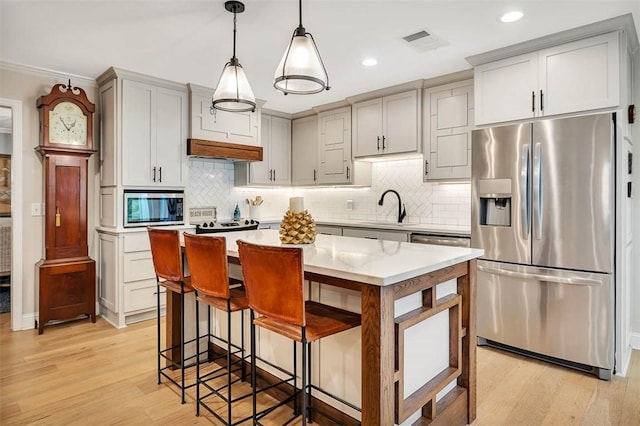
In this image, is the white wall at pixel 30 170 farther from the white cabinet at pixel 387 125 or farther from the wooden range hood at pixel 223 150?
the white cabinet at pixel 387 125

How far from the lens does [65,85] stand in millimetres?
3727

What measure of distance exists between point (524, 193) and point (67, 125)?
13.7ft

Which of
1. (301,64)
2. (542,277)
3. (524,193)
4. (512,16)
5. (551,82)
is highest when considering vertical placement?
(512,16)

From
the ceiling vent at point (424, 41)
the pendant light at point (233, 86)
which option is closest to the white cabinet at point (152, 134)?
the pendant light at point (233, 86)

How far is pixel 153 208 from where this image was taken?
3.99 m

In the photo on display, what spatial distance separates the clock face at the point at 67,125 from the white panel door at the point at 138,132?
1.46 ft

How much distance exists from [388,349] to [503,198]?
2086 millimetres

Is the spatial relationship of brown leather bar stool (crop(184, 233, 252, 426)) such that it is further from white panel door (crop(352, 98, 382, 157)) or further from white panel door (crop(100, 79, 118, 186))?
white panel door (crop(352, 98, 382, 157))

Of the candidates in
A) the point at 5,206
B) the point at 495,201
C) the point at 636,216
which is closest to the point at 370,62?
the point at 495,201

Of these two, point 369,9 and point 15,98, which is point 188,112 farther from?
point 369,9

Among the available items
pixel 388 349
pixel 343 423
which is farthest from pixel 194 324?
pixel 388 349

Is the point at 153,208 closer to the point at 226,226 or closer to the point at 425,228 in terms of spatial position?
the point at 226,226

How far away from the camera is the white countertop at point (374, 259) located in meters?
1.54

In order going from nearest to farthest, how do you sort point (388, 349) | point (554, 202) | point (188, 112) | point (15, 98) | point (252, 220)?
point (388, 349), point (554, 202), point (15, 98), point (188, 112), point (252, 220)
